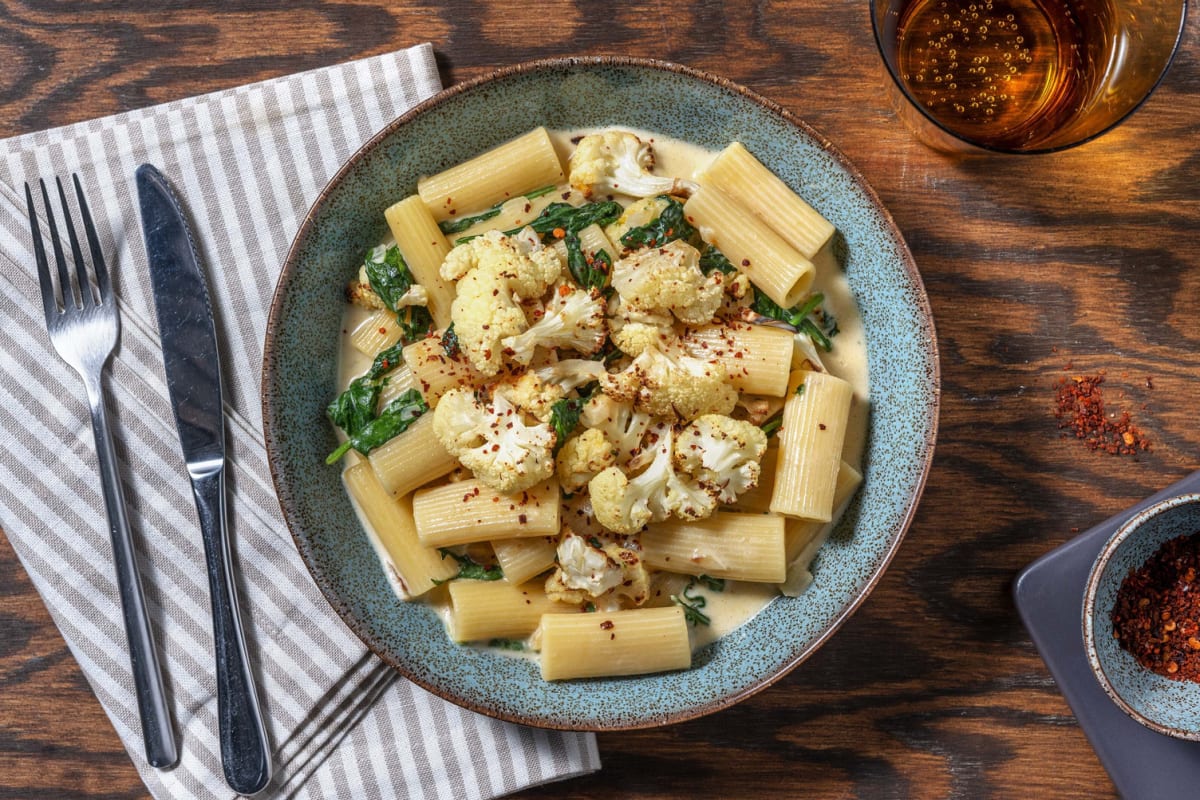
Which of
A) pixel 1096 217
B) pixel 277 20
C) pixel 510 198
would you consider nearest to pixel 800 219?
pixel 510 198

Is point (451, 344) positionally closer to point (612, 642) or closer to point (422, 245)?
point (422, 245)

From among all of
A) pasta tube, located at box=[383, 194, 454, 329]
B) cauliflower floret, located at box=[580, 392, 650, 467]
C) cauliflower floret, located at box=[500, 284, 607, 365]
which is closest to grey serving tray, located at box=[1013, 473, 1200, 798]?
cauliflower floret, located at box=[580, 392, 650, 467]

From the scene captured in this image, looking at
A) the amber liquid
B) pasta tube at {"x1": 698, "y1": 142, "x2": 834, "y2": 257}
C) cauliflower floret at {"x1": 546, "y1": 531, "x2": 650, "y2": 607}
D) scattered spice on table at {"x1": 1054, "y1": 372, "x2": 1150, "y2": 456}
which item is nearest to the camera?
cauliflower floret at {"x1": 546, "y1": 531, "x2": 650, "y2": 607}

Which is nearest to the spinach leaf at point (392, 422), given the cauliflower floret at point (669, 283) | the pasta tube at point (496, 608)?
the pasta tube at point (496, 608)

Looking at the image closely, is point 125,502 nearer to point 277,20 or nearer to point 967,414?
point 277,20

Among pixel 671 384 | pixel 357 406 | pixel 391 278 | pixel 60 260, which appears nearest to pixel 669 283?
pixel 671 384

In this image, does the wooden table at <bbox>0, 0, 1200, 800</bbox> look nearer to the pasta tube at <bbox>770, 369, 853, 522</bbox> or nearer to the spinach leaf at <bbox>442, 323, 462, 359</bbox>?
the pasta tube at <bbox>770, 369, 853, 522</bbox>
